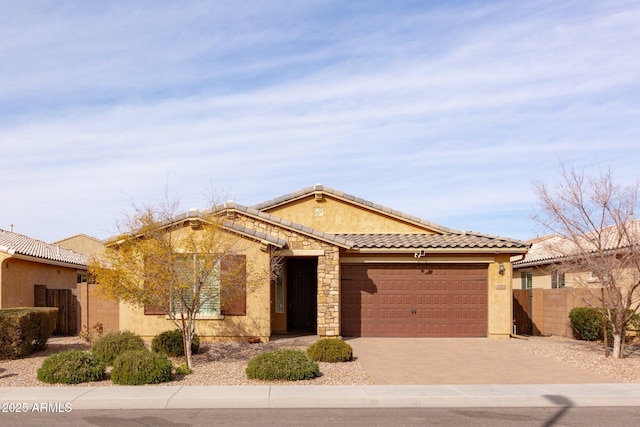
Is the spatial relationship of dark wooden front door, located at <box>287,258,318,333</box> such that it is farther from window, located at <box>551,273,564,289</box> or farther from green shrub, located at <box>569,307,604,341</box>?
window, located at <box>551,273,564,289</box>

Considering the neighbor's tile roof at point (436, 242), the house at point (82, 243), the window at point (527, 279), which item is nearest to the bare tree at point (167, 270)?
the neighbor's tile roof at point (436, 242)

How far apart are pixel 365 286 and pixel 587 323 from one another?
24.5ft

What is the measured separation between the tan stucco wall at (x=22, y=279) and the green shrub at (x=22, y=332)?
4.95m

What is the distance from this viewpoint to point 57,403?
39.3 feet

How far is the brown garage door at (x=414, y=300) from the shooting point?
23.2 metres

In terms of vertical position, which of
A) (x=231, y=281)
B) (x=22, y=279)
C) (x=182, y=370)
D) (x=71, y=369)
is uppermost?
(x=231, y=281)

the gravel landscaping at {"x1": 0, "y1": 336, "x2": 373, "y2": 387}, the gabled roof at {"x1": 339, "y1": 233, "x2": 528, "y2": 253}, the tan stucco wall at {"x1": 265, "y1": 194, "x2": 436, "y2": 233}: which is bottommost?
the gravel landscaping at {"x1": 0, "y1": 336, "x2": 373, "y2": 387}

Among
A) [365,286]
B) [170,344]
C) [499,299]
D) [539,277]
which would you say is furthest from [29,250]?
[539,277]

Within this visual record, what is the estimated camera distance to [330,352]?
654 inches

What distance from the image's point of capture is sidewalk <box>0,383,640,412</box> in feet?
39.3

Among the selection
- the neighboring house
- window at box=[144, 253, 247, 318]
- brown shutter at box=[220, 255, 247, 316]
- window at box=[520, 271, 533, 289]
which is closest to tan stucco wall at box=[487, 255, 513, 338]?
the neighboring house

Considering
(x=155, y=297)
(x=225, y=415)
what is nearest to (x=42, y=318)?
(x=155, y=297)

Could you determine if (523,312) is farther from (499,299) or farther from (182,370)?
(182,370)

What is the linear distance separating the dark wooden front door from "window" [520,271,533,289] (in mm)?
13558
